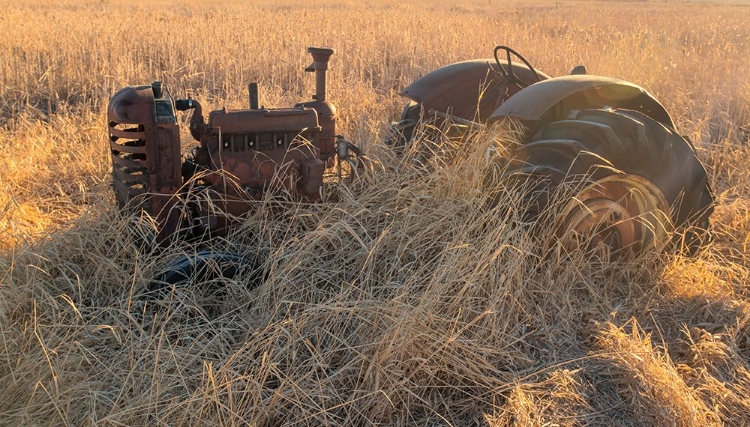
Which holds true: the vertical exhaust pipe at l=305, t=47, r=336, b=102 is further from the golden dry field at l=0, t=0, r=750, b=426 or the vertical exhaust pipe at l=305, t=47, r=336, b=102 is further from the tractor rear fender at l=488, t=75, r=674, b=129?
the tractor rear fender at l=488, t=75, r=674, b=129

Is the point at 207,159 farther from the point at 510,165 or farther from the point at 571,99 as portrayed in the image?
the point at 571,99

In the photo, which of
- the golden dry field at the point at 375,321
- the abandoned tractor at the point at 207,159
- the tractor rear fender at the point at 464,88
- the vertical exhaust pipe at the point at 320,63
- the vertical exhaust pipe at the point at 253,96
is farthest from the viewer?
the tractor rear fender at the point at 464,88

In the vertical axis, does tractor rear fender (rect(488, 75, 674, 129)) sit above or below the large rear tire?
above

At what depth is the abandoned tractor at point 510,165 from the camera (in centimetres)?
288

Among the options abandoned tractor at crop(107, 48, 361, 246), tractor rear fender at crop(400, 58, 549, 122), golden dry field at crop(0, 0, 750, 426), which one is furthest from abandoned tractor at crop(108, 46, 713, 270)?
tractor rear fender at crop(400, 58, 549, 122)

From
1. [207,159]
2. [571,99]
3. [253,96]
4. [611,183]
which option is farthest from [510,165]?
[207,159]

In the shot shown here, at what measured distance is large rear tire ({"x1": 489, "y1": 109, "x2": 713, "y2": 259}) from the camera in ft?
9.68

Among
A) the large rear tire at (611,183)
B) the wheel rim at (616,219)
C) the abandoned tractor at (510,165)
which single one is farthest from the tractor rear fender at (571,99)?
the wheel rim at (616,219)

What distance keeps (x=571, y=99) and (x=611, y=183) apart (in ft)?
2.24

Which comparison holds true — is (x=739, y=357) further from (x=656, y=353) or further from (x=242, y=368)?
(x=242, y=368)

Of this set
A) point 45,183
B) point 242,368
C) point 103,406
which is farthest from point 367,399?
point 45,183

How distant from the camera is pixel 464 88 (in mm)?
4227

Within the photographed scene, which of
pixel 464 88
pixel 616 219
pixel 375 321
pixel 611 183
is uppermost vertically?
pixel 464 88

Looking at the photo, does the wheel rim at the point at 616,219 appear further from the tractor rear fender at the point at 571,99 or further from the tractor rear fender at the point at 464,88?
the tractor rear fender at the point at 464,88
